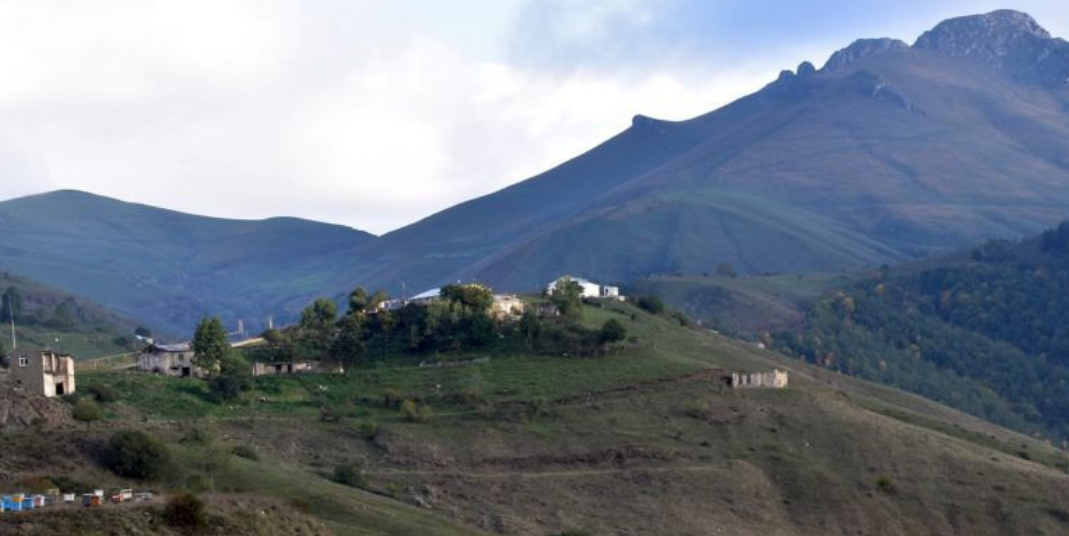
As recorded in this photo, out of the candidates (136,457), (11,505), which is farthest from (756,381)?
(11,505)

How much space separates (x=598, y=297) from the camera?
484 feet

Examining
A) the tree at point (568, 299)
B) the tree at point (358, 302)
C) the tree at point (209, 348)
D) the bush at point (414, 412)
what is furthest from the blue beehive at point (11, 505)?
the tree at point (568, 299)

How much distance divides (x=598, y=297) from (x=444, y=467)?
59.1m

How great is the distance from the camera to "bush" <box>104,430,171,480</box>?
70562mm

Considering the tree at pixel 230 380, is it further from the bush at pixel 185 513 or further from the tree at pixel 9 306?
the tree at pixel 9 306

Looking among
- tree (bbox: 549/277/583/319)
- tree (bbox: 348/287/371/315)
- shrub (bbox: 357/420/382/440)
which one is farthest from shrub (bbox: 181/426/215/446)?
tree (bbox: 549/277/583/319)

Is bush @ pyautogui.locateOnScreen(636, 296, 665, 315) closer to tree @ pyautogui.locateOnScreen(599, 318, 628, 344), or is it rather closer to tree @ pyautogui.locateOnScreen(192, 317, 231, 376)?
tree @ pyautogui.locateOnScreen(599, 318, 628, 344)

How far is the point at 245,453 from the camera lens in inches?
3241

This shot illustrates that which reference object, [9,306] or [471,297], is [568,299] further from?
[9,306]

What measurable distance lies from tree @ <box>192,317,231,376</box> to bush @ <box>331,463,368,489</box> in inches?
919

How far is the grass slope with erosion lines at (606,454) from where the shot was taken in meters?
84.2

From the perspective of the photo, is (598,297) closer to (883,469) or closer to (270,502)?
(883,469)

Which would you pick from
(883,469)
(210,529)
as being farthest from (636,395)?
(210,529)

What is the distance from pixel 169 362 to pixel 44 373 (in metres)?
19.1
